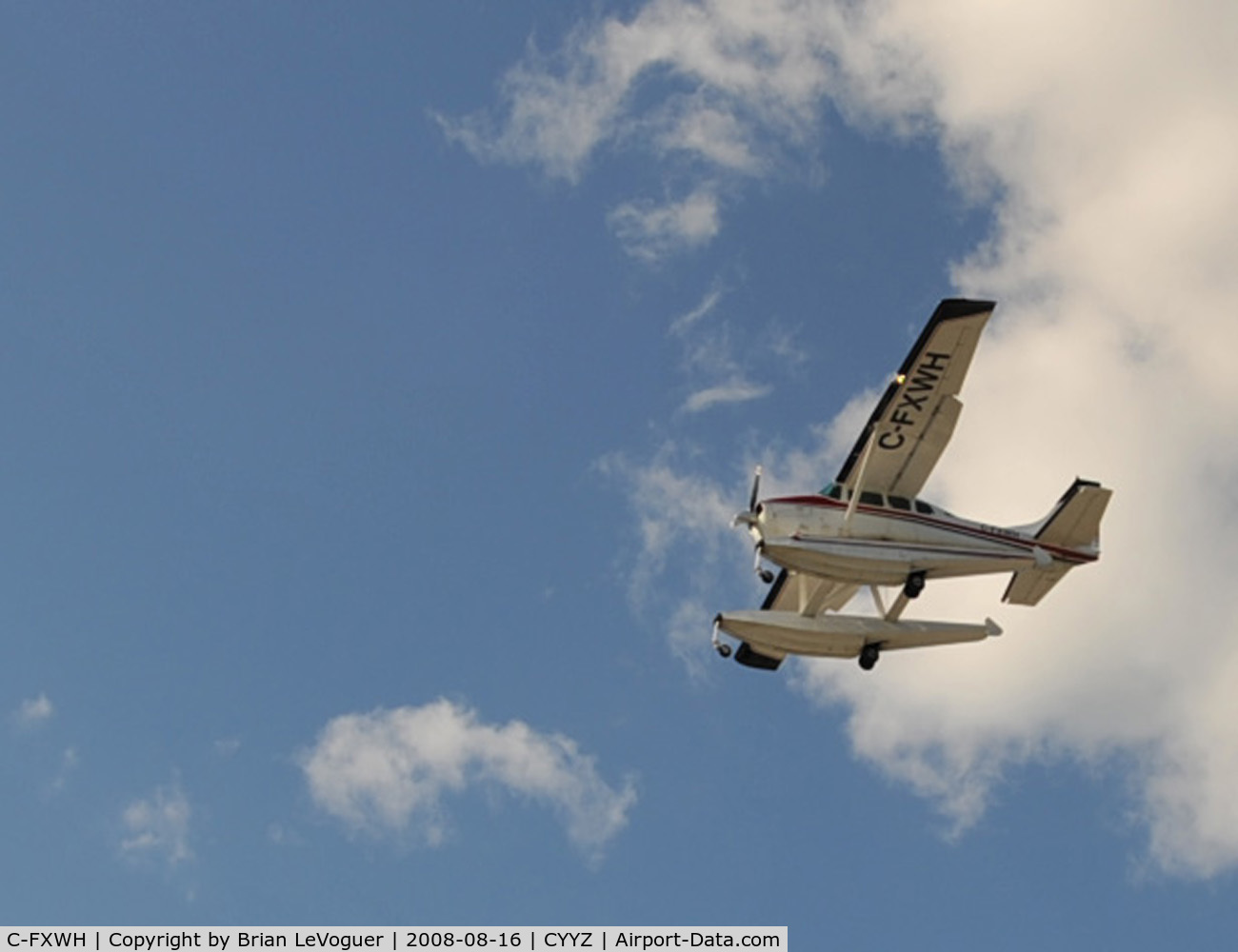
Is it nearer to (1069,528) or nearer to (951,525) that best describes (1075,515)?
(1069,528)

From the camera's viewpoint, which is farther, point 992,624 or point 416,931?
point 992,624

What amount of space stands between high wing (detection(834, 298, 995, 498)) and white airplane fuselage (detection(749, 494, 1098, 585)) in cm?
71

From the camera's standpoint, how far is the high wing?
1548 inches

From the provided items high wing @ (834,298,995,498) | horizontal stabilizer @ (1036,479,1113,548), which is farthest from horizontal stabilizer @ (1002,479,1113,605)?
high wing @ (834,298,995,498)

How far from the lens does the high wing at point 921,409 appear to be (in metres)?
39.3

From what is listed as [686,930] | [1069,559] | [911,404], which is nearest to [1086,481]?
[1069,559]

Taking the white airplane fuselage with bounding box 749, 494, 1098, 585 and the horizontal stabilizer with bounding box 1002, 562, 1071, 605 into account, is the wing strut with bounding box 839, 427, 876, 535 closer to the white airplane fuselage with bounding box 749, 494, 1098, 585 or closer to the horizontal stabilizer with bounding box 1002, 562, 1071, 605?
the white airplane fuselage with bounding box 749, 494, 1098, 585

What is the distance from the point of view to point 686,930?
33094 mm

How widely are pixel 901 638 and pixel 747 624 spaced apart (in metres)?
3.85

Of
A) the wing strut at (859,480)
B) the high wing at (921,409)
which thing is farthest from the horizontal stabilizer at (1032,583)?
the wing strut at (859,480)

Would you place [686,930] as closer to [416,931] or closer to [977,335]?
[416,931]

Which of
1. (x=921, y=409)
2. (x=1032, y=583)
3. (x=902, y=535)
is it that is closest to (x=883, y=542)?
(x=902, y=535)

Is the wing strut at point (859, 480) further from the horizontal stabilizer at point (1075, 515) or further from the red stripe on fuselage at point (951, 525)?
the horizontal stabilizer at point (1075, 515)

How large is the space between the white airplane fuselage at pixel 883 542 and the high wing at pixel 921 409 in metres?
0.71
